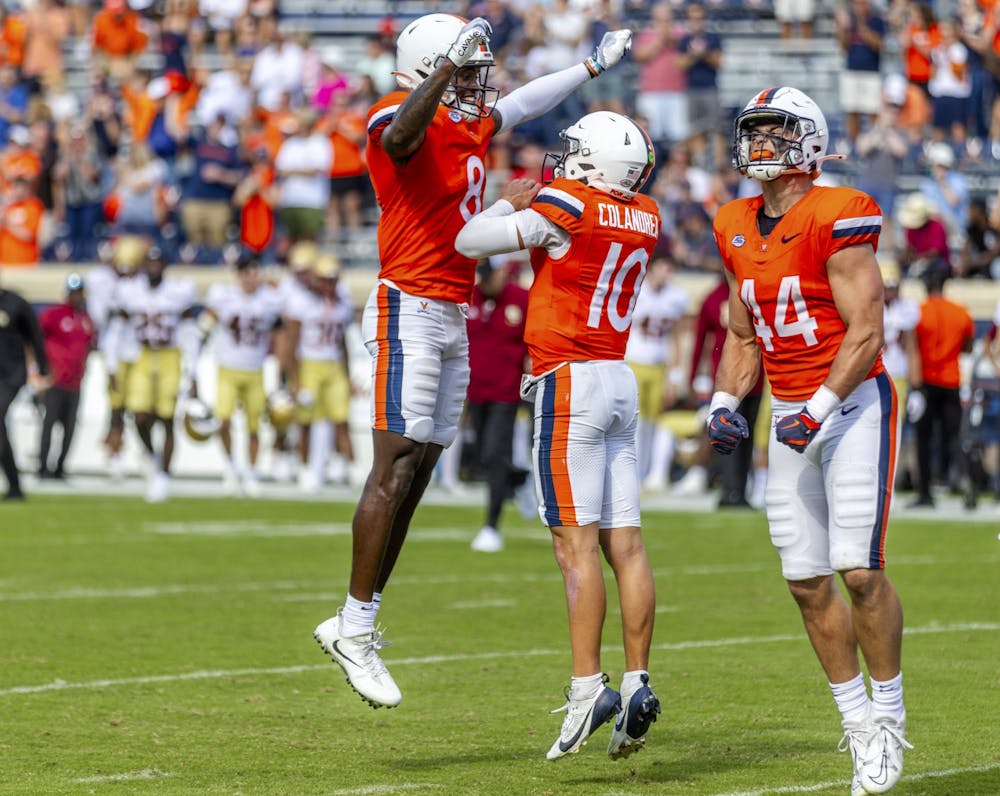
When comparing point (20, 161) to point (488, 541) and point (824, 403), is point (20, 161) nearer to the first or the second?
point (488, 541)

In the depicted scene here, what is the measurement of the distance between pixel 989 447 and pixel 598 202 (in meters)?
11.8

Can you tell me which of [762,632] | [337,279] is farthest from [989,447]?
[762,632]

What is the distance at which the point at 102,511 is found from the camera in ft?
50.1

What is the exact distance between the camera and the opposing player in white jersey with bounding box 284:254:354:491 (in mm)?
17859

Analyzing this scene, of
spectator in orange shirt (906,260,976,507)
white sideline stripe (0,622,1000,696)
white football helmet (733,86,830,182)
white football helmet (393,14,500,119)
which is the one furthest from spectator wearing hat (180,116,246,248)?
white football helmet (733,86,830,182)

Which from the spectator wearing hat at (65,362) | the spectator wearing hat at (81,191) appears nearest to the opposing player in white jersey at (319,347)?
the spectator wearing hat at (65,362)

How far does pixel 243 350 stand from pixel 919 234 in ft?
20.6

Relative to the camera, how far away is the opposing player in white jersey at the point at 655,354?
16.9 meters

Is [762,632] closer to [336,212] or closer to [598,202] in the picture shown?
[598,202]

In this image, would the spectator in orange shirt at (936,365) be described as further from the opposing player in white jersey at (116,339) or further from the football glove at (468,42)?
the football glove at (468,42)

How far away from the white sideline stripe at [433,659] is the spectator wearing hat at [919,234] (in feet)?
29.5

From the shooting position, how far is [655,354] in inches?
669

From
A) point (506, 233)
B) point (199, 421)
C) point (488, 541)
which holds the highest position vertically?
point (506, 233)

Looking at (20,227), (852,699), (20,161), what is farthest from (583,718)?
(20,161)
